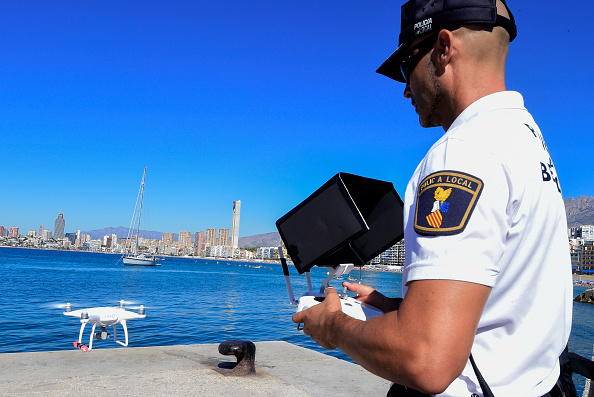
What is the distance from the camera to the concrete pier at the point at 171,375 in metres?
5.06

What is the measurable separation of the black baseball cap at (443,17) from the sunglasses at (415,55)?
0.02 metres

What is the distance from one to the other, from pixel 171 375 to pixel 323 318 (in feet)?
16.2

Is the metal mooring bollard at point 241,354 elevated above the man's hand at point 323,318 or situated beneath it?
situated beneath

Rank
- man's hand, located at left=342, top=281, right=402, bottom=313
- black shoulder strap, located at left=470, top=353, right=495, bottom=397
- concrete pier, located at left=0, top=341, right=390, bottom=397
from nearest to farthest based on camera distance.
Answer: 1. black shoulder strap, located at left=470, top=353, right=495, bottom=397
2. man's hand, located at left=342, top=281, right=402, bottom=313
3. concrete pier, located at left=0, top=341, right=390, bottom=397

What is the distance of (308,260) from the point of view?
175 cm

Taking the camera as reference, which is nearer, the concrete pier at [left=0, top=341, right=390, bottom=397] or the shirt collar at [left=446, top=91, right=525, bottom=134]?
the shirt collar at [left=446, top=91, right=525, bottom=134]

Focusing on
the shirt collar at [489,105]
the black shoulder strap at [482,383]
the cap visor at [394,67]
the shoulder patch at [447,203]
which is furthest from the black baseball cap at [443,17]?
the black shoulder strap at [482,383]

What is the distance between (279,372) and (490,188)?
223 inches

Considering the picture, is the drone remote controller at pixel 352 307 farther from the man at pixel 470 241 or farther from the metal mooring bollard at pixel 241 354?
the metal mooring bollard at pixel 241 354

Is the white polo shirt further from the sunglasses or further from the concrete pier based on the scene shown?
the concrete pier

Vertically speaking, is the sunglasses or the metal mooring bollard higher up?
the sunglasses

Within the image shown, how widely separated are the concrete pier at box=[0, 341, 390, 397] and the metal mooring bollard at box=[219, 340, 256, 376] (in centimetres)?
11

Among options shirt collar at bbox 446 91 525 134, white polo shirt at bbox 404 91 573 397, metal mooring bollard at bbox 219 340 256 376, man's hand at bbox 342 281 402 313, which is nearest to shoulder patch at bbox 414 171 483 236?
white polo shirt at bbox 404 91 573 397

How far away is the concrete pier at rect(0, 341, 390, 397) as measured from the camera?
16.6 ft
